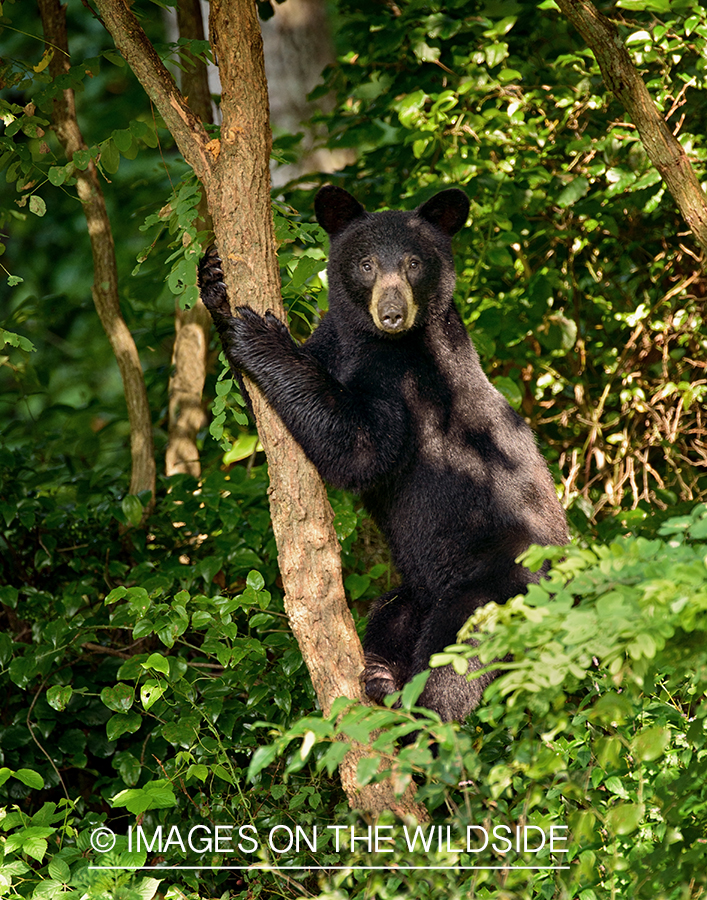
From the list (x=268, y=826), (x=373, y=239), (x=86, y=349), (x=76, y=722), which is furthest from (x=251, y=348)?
(x=86, y=349)

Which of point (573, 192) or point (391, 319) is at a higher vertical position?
point (573, 192)

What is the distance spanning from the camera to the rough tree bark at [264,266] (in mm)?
3047

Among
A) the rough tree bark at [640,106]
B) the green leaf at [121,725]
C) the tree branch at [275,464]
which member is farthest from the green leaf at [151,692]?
the rough tree bark at [640,106]

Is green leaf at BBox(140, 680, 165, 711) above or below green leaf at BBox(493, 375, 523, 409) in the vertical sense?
below

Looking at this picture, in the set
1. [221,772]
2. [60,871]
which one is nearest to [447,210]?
[221,772]

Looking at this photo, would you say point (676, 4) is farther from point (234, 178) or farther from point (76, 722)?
point (76, 722)

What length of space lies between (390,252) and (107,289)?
2073 mm

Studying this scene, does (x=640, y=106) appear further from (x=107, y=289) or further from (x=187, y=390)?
(x=187, y=390)

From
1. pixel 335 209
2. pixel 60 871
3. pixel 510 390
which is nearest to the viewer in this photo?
pixel 60 871

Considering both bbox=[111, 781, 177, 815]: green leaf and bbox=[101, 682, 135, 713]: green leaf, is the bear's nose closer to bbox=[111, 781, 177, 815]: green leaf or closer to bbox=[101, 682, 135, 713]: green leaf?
bbox=[101, 682, 135, 713]: green leaf

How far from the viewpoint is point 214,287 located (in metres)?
3.53

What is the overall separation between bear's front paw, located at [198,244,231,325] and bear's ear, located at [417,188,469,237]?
101 centimetres

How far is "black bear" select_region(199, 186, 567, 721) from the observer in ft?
11.3

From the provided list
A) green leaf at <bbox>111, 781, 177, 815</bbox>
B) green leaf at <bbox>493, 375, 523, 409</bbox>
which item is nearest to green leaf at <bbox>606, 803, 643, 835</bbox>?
green leaf at <bbox>111, 781, 177, 815</bbox>
